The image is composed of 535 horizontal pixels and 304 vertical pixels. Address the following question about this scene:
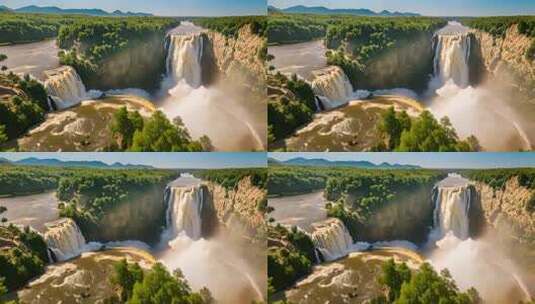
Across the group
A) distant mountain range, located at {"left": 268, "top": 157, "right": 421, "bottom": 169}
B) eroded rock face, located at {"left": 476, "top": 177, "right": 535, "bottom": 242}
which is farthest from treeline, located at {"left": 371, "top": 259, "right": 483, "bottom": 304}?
distant mountain range, located at {"left": 268, "top": 157, "right": 421, "bottom": 169}

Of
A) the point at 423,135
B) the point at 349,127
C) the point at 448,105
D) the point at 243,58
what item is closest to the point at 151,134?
the point at 243,58

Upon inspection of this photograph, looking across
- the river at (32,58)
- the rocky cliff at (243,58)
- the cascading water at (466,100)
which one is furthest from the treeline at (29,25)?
the cascading water at (466,100)

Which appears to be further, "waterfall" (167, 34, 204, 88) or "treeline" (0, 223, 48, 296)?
"waterfall" (167, 34, 204, 88)

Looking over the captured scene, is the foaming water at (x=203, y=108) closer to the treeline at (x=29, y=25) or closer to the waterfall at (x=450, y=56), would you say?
the treeline at (x=29, y=25)

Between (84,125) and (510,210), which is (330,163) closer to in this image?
(510,210)

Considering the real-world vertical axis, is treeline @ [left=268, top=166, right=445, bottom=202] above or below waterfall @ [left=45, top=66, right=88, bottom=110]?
below

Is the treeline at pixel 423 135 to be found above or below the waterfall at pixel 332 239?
above

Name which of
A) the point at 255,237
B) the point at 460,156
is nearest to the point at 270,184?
the point at 255,237

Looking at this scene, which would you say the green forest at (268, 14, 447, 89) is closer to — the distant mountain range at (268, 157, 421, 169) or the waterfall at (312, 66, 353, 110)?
the waterfall at (312, 66, 353, 110)
